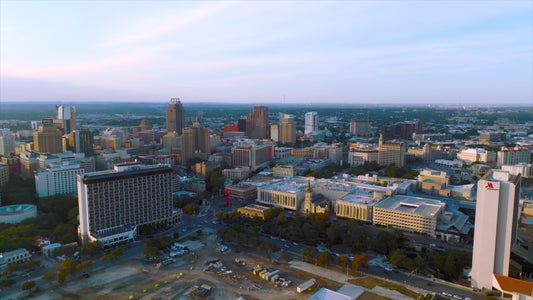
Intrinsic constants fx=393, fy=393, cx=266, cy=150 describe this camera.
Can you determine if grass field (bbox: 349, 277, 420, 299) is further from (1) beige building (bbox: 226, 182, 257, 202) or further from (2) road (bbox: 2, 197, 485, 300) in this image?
(1) beige building (bbox: 226, 182, 257, 202)

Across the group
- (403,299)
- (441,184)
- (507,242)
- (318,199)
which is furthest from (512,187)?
(441,184)

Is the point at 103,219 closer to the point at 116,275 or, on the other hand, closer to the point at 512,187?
the point at 116,275

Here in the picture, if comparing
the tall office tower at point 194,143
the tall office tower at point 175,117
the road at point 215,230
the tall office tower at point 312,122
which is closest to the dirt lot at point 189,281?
the road at point 215,230

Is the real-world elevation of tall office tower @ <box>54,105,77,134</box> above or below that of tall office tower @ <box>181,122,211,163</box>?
above

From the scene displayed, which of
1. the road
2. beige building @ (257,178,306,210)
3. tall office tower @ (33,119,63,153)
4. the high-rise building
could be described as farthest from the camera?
the high-rise building

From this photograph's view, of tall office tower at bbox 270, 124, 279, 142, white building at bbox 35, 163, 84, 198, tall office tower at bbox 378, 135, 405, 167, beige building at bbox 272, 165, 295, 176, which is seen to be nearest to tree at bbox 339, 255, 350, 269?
beige building at bbox 272, 165, 295, 176

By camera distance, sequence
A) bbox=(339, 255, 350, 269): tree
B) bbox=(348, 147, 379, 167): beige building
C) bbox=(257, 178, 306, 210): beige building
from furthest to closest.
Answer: bbox=(348, 147, 379, 167): beige building < bbox=(257, 178, 306, 210): beige building < bbox=(339, 255, 350, 269): tree

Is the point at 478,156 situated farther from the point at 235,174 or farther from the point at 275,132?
the point at 275,132
